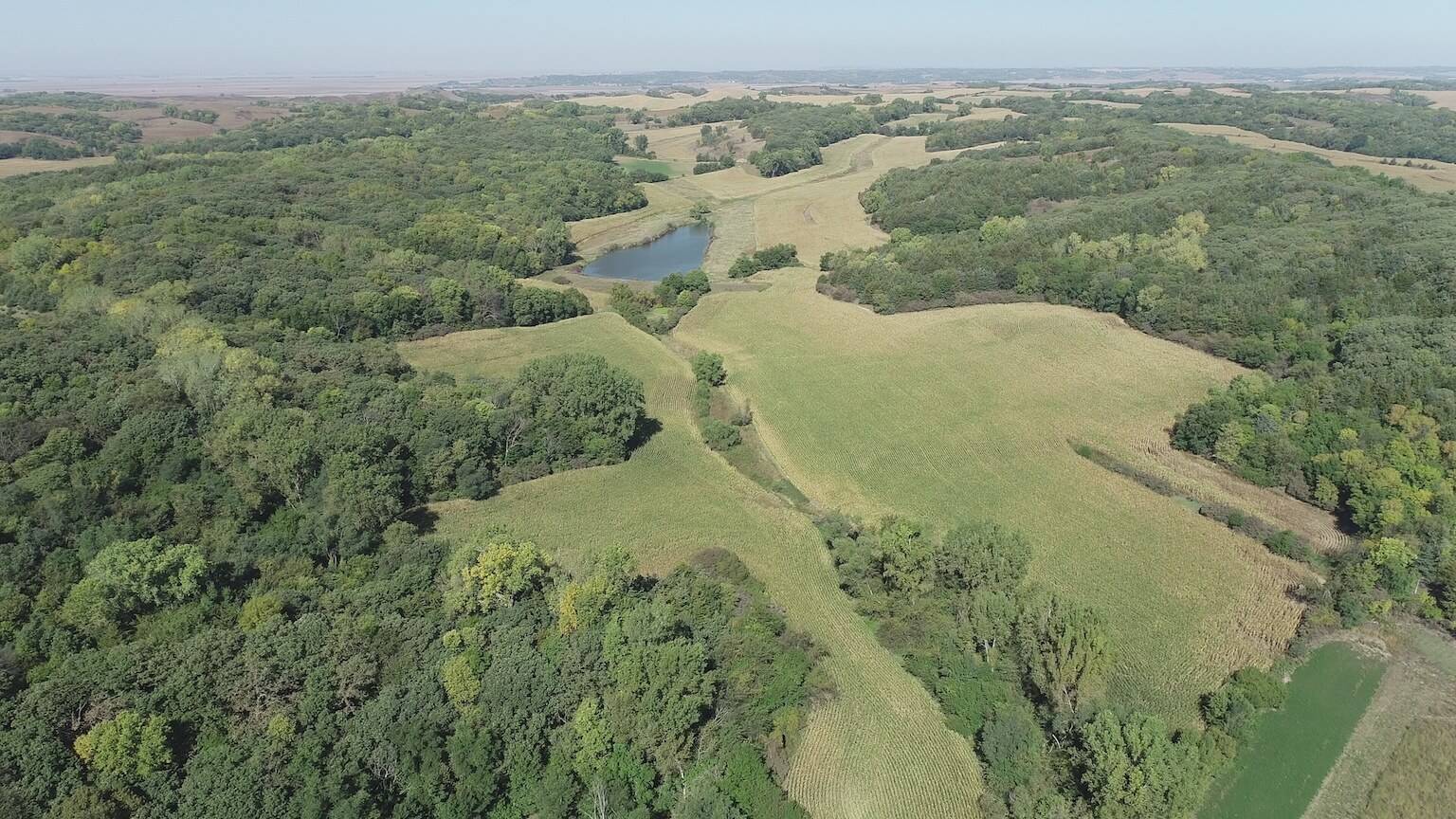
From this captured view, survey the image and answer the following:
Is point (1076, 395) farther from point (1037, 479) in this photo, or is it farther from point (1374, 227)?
point (1374, 227)

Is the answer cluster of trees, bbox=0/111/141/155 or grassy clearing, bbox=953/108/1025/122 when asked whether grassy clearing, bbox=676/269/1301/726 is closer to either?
grassy clearing, bbox=953/108/1025/122

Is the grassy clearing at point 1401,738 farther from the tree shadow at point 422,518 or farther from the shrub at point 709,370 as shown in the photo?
the shrub at point 709,370

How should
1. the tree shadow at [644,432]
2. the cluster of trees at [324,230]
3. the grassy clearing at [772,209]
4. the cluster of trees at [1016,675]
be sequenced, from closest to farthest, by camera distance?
the cluster of trees at [1016,675], the tree shadow at [644,432], the cluster of trees at [324,230], the grassy clearing at [772,209]

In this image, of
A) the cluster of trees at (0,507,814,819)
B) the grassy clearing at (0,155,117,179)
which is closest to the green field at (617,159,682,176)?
the grassy clearing at (0,155,117,179)

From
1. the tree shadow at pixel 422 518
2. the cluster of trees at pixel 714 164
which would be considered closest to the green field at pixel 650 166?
the cluster of trees at pixel 714 164

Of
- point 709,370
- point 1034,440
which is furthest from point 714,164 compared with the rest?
point 1034,440
